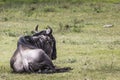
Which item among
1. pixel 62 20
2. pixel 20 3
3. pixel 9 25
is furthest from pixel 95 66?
pixel 20 3

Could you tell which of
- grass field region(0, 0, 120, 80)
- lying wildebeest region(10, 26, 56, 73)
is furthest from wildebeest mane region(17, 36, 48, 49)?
grass field region(0, 0, 120, 80)

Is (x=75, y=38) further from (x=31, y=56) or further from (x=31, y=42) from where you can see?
(x=31, y=56)

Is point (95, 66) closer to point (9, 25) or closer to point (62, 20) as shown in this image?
point (9, 25)

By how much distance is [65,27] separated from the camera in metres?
36.2

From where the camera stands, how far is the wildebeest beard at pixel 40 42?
1762cm

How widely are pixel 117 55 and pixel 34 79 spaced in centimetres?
719

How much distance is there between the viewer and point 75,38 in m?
30.6

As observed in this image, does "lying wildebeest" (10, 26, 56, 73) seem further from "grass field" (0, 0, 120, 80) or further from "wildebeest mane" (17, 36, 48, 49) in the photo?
"grass field" (0, 0, 120, 80)

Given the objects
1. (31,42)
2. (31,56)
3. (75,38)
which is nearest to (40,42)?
(31,42)

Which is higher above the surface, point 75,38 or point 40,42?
point 40,42

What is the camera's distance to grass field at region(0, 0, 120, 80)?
17.5 m

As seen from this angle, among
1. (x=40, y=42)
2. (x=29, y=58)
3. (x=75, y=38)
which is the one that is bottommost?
(x=75, y=38)

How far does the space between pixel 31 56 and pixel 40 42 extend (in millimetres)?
1161

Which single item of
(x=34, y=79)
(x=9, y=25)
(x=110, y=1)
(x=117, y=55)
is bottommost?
(x=110, y=1)
